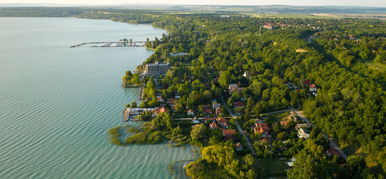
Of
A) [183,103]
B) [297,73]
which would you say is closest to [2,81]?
[183,103]

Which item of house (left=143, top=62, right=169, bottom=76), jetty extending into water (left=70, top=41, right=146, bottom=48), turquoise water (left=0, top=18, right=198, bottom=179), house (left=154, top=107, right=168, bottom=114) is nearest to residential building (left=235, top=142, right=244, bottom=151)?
turquoise water (left=0, top=18, right=198, bottom=179)

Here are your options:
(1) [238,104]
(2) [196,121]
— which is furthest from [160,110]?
(1) [238,104]

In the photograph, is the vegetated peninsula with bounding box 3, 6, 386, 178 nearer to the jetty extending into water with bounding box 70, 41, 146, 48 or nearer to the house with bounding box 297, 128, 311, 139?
the house with bounding box 297, 128, 311, 139

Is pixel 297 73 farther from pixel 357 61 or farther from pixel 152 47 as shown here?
pixel 152 47

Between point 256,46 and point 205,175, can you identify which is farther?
point 256,46

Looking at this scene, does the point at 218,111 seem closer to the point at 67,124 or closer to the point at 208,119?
the point at 208,119

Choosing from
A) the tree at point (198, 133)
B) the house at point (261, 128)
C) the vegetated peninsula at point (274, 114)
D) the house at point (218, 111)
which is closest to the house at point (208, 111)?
the vegetated peninsula at point (274, 114)

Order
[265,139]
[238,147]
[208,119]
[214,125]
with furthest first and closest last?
[208,119], [214,125], [265,139], [238,147]
